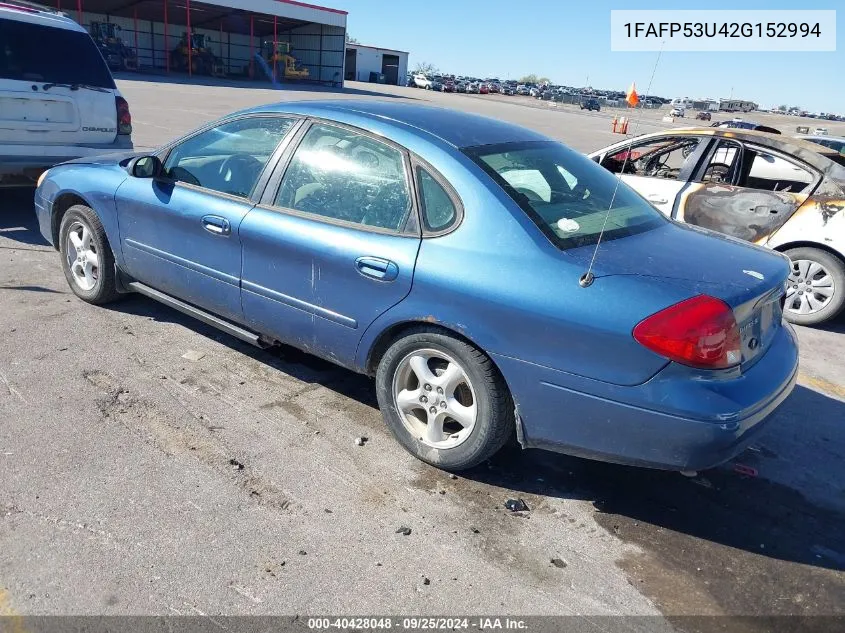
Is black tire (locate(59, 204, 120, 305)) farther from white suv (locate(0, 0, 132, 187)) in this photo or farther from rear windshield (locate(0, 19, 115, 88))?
rear windshield (locate(0, 19, 115, 88))

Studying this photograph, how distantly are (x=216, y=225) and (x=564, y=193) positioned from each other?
1965mm

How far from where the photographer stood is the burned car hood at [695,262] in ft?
9.20

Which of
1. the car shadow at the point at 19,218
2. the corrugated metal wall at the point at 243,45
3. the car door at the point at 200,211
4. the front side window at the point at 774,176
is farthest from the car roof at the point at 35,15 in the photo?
the corrugated metal wall at the point at 243,45

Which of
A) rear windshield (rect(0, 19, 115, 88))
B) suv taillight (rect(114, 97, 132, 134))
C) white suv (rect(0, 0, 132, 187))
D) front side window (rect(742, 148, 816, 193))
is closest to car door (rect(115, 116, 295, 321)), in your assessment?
white suv (rect(0, 0, 132, 187))

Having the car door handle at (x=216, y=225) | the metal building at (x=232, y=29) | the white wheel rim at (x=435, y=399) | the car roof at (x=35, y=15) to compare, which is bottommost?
the white wheel rim at (x=435, y=399)

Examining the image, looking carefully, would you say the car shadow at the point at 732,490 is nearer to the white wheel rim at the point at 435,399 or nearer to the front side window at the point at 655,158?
the white wheel rim at the point at 435,399

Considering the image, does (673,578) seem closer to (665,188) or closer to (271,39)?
(665,188)

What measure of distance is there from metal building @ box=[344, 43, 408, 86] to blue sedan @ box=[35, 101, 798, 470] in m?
60.6

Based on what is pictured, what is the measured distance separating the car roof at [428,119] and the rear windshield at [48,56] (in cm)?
372

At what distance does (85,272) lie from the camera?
490cm

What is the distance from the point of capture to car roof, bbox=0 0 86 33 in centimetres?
643

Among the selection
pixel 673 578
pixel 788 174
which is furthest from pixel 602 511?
pixel 788 174

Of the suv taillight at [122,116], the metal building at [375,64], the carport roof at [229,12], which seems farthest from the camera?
the metal building at [375,64]

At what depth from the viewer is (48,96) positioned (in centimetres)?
653
